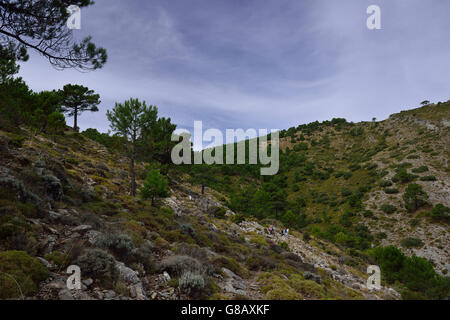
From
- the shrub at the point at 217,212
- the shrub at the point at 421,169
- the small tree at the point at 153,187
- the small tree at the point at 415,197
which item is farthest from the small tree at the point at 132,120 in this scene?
the shrub at the point at 421,169

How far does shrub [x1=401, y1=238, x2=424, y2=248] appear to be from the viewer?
31750 millimetres

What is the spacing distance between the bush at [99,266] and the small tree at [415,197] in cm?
5011

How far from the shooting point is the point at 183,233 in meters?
12.0

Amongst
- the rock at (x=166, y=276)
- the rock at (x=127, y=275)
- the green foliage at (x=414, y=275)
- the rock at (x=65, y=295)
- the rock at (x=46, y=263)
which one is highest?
the rock at (x=46, y=263)

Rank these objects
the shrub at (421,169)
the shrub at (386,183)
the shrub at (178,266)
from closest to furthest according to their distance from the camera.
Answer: the shrub at (178,266), the shrub at (421,169), the shrub at (386,183)

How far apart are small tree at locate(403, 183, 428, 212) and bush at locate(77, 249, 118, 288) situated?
5011cm

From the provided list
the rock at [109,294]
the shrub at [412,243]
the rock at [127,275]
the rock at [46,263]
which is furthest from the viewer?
the shrub at [412,243]

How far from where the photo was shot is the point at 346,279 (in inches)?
548

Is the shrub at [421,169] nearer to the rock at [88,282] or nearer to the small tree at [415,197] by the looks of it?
the small tree at [415,197]

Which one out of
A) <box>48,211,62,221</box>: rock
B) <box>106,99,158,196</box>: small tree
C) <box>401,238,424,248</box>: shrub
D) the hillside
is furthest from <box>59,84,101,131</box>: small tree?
<box>401,238,424,248</box>: shrub

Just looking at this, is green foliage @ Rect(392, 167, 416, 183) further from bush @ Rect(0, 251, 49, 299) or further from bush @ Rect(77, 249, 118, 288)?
bush @ Rect(0, 251, 49, 299)

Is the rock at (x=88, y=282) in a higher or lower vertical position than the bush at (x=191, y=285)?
higher

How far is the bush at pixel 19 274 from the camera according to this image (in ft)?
12.4
